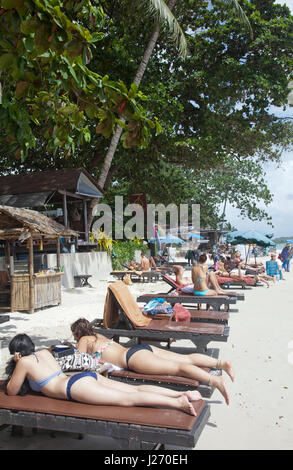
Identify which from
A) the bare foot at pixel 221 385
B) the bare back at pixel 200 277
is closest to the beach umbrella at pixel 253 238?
the bare back at pixel 200 277

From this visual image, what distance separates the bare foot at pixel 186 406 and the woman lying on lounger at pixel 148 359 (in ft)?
2.94

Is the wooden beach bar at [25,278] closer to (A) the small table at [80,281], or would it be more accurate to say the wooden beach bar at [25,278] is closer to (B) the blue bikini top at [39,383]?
(A) the small table at [80,281]

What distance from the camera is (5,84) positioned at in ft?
19.9

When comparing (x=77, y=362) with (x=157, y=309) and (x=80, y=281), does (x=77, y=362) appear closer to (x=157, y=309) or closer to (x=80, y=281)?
(x=157, y=309)

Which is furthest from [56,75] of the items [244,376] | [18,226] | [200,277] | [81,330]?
[18,226]

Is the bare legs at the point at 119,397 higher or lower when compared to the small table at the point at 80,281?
higher

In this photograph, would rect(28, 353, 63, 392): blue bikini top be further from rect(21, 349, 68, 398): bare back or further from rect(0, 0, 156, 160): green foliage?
rect(0, 0, 156, 160): green foliage

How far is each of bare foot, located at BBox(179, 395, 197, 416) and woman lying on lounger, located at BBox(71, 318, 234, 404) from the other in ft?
2.94

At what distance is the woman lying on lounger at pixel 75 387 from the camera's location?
3.12m

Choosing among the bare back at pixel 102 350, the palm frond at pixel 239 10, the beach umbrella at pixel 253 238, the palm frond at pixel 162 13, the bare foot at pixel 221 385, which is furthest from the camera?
the beach umbrella at pixel 253 238

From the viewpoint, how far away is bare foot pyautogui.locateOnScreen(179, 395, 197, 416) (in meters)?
2.98

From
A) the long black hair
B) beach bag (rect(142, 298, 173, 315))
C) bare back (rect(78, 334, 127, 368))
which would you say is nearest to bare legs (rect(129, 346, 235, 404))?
bare back (rect(78, 334, 127, 368))

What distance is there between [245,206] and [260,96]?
1449 inches

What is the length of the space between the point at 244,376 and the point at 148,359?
1.74 metres
